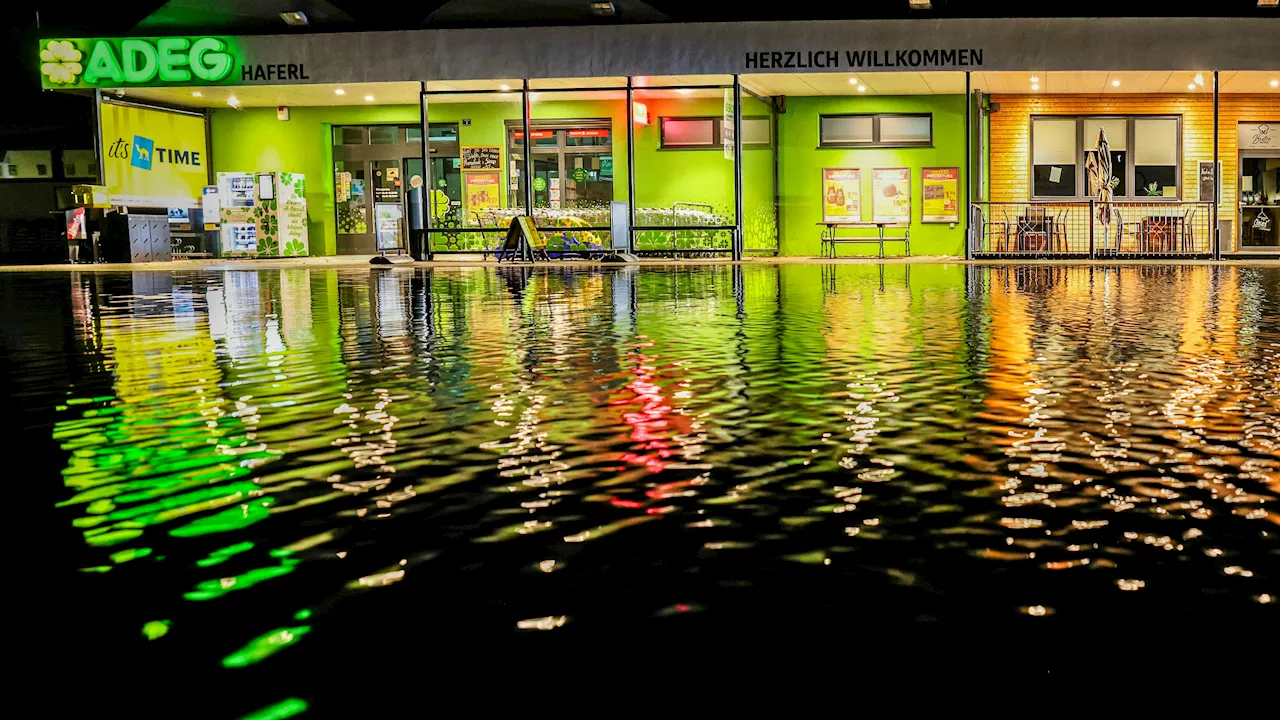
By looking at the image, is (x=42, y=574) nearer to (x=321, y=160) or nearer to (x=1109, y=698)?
(x=1109, y=698)

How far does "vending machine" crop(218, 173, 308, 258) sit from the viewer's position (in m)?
28.5

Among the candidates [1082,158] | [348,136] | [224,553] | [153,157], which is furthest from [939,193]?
[224,553]

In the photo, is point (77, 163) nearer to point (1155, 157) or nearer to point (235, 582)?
point (1155, 157)

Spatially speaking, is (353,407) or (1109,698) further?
(353,407)

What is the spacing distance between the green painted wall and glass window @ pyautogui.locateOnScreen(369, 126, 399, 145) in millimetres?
8047

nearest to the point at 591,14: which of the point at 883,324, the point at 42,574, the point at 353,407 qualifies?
the point at 883,324

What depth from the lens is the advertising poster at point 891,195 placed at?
2750cm

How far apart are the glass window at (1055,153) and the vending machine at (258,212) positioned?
14.9 metres

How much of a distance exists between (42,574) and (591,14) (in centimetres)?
2229

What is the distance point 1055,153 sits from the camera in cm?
2750

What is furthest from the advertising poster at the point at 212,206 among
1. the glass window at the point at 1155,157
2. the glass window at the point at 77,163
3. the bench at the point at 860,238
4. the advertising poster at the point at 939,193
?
the glass window at the point at 1155,157

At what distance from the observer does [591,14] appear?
24188 mm

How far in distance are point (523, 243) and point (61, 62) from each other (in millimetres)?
8920

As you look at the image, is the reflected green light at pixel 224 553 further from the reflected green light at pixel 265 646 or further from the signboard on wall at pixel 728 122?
the signboard on wall at pixel 728 122
